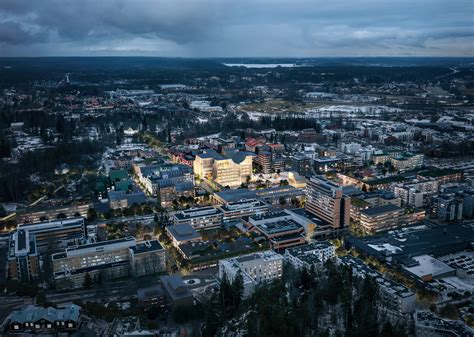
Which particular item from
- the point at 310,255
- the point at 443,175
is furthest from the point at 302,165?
the point at 310,255

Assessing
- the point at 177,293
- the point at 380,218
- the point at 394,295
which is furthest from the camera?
the point at 380,218

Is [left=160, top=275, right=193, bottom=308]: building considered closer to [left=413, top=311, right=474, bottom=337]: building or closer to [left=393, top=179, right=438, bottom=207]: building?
[left=413, top=311, right=474, bottom=337]: building

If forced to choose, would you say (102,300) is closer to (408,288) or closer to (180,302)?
(180,302)

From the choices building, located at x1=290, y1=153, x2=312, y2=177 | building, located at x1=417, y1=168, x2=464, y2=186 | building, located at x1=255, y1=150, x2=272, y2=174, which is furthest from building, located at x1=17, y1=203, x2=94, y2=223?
building, located at x1=417, y1=168, x2=464, y2=186

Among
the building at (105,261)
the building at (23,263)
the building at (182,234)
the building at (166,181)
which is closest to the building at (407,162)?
the building at (166,181)

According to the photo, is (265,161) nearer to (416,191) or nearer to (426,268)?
(416,191)
